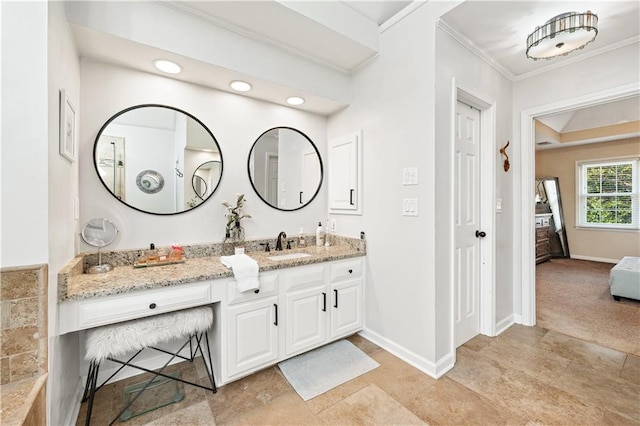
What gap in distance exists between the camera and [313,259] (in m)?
2.14

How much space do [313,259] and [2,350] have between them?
1.62 m

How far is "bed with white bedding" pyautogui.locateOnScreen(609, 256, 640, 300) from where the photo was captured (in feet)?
10.4

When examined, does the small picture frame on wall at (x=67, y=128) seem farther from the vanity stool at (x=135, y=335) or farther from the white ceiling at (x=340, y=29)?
the vanity stool at (x=135, y=335)

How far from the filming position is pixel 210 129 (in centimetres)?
228

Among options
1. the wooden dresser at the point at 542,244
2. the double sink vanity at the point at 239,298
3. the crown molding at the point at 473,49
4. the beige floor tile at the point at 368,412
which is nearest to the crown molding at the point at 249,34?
the crown molding at the point at 473,49

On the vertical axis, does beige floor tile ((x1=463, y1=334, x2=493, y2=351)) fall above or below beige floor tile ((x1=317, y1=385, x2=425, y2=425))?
above

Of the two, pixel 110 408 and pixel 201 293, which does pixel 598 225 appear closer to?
pixel 201 293

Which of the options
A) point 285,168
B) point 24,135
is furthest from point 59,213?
point 285,168

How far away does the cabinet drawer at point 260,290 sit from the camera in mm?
1788

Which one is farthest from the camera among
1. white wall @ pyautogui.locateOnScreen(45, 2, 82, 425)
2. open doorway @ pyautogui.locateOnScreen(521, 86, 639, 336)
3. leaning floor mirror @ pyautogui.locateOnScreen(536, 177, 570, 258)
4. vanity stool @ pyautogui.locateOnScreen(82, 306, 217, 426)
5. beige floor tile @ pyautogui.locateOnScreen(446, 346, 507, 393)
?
leaning floor mirror @ pyautogui.locateOnScreen(536, 177, 570, 258)

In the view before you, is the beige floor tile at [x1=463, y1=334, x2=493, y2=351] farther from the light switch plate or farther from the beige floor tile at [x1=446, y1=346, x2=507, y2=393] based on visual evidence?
the light switch plate

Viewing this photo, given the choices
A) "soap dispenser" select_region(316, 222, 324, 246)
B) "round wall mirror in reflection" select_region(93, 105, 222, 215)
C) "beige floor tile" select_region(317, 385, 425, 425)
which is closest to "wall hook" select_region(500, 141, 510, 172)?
"soap dispenser" select_region(316, 222, 324, 246)

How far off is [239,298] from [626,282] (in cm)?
445

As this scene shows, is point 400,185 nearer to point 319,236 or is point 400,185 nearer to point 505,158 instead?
point 319,236
